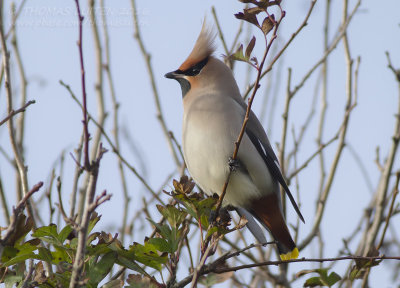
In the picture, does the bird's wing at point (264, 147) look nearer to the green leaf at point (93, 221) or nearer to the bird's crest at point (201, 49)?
the bird's crest at point (201, 49)

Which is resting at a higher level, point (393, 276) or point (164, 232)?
point (164, 232)

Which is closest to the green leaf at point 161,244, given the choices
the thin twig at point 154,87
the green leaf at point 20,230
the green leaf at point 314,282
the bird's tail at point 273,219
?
the green leaf at point 20,230

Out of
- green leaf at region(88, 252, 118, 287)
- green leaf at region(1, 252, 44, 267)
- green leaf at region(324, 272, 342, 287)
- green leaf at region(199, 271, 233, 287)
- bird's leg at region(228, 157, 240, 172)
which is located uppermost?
bird's leg at region(228, 157, 240, 172)

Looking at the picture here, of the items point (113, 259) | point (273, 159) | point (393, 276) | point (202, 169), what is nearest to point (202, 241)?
point (113, 259)

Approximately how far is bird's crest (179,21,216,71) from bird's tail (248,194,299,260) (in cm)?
100

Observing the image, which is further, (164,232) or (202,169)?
(202,169)

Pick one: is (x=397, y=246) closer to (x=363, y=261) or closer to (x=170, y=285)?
(x=363, y=261)

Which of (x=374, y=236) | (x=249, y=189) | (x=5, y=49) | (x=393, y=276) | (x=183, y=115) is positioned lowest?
(x=393, y=276)

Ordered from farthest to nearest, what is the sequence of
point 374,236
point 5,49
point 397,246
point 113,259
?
point 397,246 < point 374,236 < point 5,49 < point 113,259

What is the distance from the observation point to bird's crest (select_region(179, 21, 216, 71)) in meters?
3.83

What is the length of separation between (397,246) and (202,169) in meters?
1.46

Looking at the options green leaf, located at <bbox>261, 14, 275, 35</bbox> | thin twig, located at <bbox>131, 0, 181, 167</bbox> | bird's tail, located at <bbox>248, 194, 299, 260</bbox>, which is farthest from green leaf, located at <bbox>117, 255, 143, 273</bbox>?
thin twig, located at <bbox>131, 0, 181, 167</bbox>

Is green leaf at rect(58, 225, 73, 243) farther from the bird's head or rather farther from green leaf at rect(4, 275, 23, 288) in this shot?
the bird's head

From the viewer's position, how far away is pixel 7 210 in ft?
9.73
